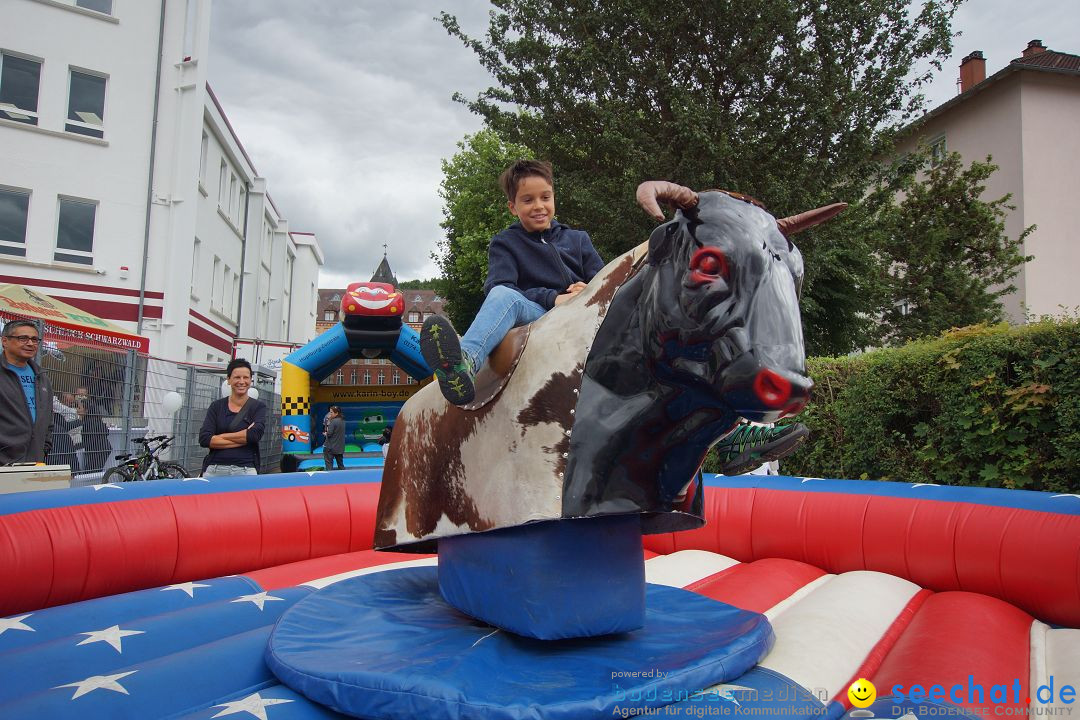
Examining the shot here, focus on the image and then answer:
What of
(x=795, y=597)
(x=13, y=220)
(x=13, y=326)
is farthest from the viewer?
(x=13, y=220)

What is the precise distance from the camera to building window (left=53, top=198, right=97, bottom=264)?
1374cm

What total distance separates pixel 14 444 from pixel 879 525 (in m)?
4.79

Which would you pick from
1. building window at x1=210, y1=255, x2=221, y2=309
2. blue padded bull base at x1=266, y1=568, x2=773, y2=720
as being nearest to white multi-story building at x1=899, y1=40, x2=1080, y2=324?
building window at x1=210, y1=255, x2=221, y2=309

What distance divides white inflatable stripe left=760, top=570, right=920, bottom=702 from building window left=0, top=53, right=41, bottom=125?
16306 millimetres

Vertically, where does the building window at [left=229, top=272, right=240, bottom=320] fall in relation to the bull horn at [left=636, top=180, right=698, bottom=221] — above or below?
above

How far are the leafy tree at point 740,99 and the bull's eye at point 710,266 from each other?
948 cm

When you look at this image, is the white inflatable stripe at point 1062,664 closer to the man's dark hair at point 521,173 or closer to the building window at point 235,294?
the man's dark hair at point 521,173

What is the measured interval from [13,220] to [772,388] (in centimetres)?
1630

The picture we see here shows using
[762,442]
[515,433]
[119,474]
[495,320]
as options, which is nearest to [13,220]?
[119,474]

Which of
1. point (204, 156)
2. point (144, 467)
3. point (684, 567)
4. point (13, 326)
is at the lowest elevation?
point (684, 567)

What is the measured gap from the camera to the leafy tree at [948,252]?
1345 cm

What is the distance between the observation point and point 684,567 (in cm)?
379

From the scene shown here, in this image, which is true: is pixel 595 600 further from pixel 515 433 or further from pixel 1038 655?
pixel 1038 655

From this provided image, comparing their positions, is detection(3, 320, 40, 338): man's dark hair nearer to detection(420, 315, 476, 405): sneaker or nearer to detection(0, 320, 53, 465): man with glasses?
detection(0, 320, 53, 465): man with glasses
